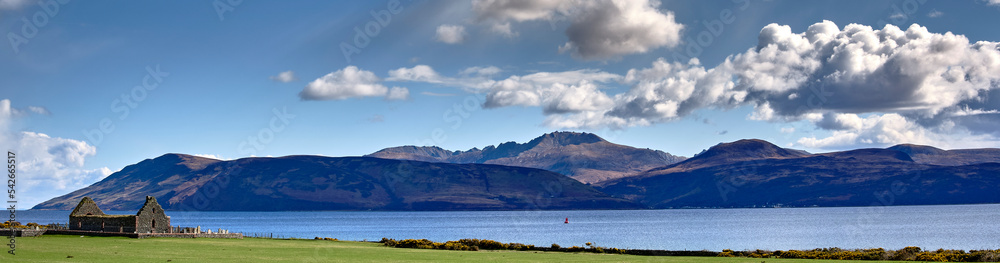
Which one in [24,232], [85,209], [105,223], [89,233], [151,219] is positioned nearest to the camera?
[24,232]

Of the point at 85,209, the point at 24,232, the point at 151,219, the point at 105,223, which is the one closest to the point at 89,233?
the point at 105,223

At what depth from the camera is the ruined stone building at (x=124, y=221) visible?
78938 mm

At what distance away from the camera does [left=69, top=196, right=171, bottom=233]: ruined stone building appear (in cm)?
7894

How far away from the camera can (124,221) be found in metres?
79.2

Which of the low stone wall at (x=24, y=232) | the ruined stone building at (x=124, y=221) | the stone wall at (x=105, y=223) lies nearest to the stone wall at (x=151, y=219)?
the ruined stone building at (x=124, y=221)

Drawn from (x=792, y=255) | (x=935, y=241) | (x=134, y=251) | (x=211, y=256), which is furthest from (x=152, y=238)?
(x=935, y=241)

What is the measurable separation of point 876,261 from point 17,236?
69.6m

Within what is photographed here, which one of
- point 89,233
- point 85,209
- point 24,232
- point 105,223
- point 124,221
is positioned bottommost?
point 89,233

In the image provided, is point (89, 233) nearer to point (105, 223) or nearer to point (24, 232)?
point (105, 223)

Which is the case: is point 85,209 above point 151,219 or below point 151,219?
above

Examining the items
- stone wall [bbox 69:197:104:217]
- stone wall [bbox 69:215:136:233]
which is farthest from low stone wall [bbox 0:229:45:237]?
stone wall [bbox 69:197:104:217]

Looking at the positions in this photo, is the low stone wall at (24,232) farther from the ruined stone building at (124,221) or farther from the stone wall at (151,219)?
the stone wall at (151,219)

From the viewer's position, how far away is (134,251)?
5400 centimetres

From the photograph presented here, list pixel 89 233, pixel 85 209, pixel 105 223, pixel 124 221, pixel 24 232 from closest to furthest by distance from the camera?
pixel 24 232
pixel 89 233
pixel 124 221
pixel 105 223
pixel 85 209
